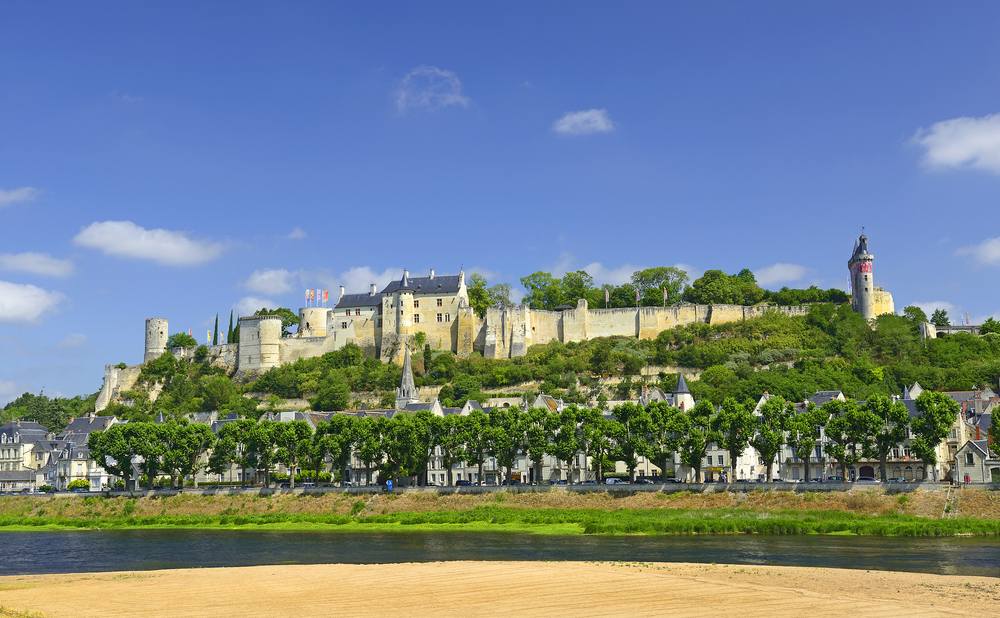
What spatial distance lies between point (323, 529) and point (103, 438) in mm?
Result: 21079

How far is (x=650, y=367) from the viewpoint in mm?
93438

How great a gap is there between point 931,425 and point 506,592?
3105 cm

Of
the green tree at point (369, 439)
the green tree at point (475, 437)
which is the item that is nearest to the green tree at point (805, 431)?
the green tree at point (475, 437)

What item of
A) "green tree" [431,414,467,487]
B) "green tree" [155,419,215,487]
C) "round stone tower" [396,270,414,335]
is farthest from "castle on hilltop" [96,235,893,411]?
"green tree" [431,414,467,487]

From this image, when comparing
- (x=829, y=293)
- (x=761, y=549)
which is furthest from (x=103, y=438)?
(x=829, y=293)

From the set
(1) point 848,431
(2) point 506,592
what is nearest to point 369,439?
(1) point 848,431

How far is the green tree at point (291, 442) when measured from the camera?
5716 cm

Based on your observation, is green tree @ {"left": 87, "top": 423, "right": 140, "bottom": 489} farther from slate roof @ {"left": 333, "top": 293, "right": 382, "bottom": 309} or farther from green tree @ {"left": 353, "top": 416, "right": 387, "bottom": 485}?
slate roof @ {"left": 333, "top": 293, "right": 382, "bottom": 309}

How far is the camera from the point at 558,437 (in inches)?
2136

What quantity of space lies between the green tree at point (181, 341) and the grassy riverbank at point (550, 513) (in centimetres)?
5476

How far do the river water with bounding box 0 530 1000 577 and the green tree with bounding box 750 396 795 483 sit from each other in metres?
9.83

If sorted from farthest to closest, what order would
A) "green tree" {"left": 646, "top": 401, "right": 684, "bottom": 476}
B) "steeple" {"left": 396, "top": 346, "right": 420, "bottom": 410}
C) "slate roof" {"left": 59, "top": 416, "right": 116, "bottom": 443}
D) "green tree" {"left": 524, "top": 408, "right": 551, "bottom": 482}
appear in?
"steeple" {"left": 396, "top": 346, "right": 420, "bottom": 410}, "slate roof" {"left": 59, "top": 416, "right": 116, "bottom": 443}, "green tree" {"left": 524, "top": 408, "right": 551, "bottom": 482}, "green tree" {"left": 646, "top": 401, "right": 684, "bottom": 476}

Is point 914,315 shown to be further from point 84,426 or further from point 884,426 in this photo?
point 84,426

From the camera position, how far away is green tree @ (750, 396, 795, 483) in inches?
1933
